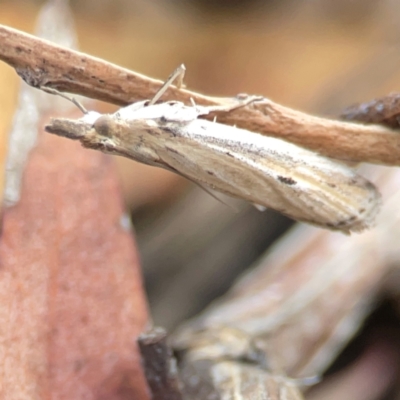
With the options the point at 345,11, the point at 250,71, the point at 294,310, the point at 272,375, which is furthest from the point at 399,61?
the point at 272,375

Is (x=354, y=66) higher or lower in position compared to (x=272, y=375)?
higher

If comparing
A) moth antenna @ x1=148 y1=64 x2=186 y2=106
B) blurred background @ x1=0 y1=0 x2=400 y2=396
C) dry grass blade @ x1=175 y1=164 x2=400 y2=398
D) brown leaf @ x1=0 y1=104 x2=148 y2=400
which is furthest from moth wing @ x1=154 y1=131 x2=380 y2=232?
blurred background @ x1=0 y1=0 x2=400 y2=396

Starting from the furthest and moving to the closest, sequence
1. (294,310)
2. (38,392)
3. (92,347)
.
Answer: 1. (294,310)
2. (92,347)
3. (38,392)

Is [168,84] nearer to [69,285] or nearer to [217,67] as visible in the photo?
[69,285]

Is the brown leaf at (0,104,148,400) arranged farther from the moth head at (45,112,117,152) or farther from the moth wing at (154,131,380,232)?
the moth wing at (154,131,380,232)

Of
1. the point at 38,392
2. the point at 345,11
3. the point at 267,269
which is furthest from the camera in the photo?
the point at 345,11

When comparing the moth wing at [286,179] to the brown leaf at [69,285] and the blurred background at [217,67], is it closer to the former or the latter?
the brown leaf at [69,285]

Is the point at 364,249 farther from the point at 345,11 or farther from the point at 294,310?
the point at 345,11
